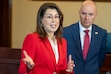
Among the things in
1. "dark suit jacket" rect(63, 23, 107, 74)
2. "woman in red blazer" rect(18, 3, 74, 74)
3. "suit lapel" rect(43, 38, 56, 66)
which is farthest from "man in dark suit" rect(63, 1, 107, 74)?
"suit lapel" rect(43, 38, 56, 66)

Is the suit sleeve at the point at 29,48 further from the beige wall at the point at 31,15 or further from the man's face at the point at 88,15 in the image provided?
the beige wall at the point at 31,15

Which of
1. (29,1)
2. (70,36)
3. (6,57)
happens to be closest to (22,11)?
(29,1)

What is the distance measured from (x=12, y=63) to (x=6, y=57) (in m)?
0.15

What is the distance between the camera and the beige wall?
173 inches

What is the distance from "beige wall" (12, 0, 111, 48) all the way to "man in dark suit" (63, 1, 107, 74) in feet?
5.89

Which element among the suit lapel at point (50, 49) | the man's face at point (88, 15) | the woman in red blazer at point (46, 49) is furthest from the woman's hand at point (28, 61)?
the man's face at point (88, 15)

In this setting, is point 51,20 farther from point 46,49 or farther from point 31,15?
point 31,15

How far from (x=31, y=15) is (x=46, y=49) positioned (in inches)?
113

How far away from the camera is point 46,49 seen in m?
1.94

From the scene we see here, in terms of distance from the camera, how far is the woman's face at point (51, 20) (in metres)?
1.98

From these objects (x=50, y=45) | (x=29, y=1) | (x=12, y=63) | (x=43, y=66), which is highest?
(x=29, y=1)

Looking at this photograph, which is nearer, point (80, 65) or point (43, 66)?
point (43, 66)

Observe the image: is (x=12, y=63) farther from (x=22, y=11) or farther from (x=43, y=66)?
(x=22, y=11)

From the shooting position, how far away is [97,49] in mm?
2631
